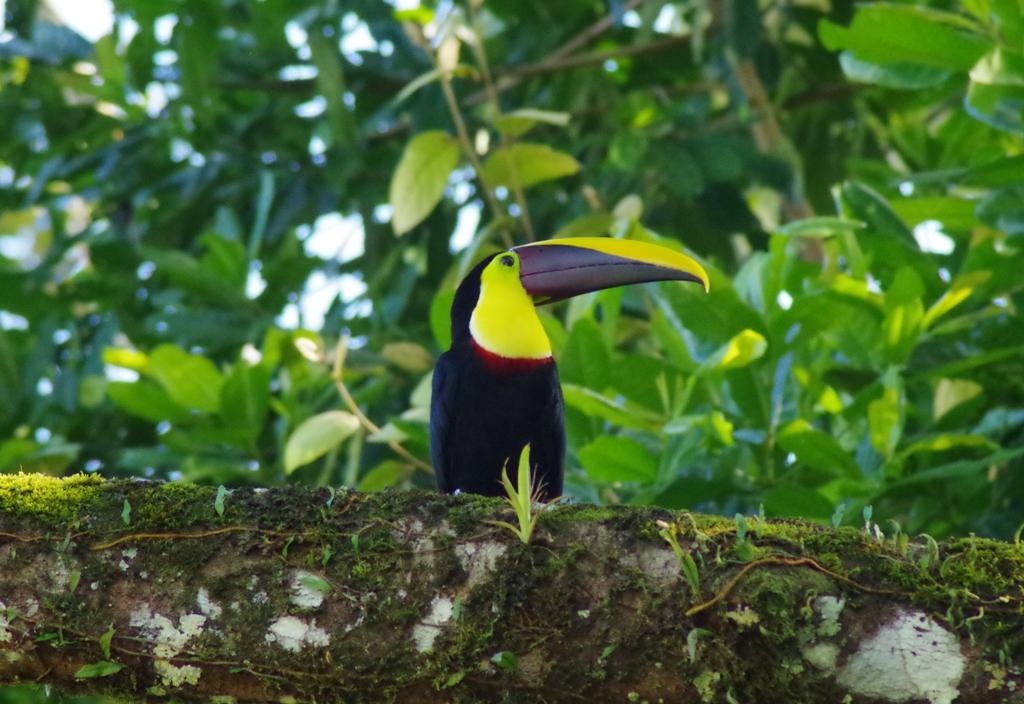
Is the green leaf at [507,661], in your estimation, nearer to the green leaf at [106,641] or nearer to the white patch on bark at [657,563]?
the white patch on bark at [657,563]

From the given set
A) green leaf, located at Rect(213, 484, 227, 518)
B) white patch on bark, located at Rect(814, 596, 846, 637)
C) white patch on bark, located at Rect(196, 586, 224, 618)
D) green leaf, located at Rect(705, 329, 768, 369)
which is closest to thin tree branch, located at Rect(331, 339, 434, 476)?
green leaf, located at Rect(705, 329, 768, 369)

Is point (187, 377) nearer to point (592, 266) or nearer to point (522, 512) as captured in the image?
point (592, 266)

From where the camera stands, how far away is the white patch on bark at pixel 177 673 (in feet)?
7.90

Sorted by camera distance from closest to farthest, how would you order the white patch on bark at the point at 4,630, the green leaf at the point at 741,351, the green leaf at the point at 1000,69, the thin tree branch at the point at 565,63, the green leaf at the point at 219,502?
1. the white patch on bark at the point at 4,630
2. the green leaf at the point at 219,502
3. the green leaf at the point at 741,351
4. the green leaf at the point at 1000,69
5. the thin tree branch at the point at 565,63

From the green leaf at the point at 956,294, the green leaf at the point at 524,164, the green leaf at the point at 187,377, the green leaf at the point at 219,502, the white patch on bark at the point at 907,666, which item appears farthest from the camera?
the green leaf at the point at 187,377

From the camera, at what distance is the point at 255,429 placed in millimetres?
5461

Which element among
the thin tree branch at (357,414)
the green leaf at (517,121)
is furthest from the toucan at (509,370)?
the green leaf at (517,121)

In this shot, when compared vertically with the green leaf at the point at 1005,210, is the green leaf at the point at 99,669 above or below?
above

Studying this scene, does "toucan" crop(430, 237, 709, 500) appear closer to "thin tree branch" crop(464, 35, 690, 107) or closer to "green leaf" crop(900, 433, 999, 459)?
"green leaf" crop(900, 433, 999, 459)

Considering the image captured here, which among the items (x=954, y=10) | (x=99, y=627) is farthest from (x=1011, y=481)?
(x=99, y=627)

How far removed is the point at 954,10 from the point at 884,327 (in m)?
2.37

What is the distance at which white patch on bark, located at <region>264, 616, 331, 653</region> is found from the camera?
94.0 inches

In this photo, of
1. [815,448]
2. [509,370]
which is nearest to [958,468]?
[815,448]

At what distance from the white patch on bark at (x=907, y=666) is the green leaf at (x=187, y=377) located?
11.4 feet
